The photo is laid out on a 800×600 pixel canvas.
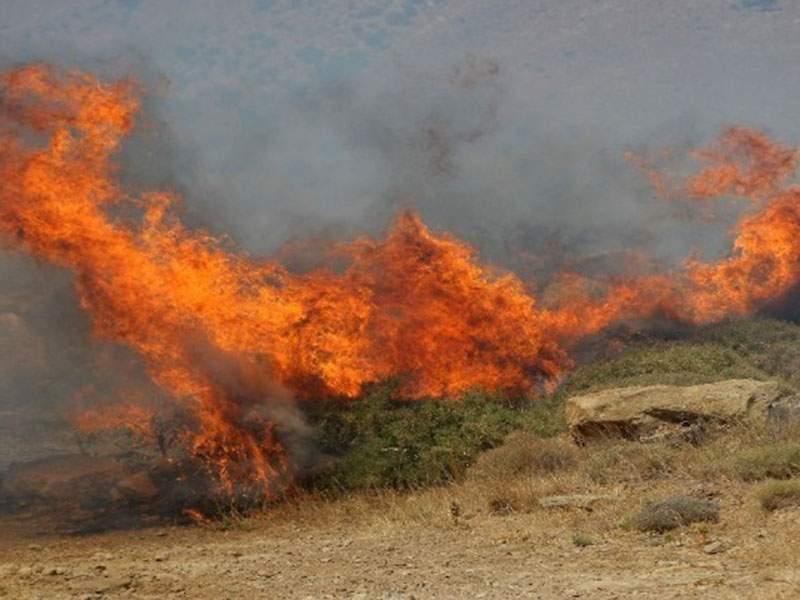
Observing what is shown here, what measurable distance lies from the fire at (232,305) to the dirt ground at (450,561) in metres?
5.30

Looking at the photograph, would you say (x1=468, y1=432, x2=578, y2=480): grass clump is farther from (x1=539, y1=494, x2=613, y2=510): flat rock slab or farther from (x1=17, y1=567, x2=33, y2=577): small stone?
(x1=17, y1=567, x2=33, y2=577): small stone

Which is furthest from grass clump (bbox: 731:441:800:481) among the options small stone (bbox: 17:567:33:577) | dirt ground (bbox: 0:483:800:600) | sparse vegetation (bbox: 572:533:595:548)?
small stone (bbox: 17:567:33:577)

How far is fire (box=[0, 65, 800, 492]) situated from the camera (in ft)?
65.1

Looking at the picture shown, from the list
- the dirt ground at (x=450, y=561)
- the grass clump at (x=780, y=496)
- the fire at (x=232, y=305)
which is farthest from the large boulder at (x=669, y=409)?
the grass clump at (x=780, y=496)

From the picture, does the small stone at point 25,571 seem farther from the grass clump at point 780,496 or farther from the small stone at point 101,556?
the grass clump at point 780,496

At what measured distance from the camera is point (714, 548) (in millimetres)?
9625

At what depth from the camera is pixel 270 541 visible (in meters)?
13.8

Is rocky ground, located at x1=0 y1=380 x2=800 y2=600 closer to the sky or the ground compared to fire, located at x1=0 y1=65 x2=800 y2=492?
closer to the ground

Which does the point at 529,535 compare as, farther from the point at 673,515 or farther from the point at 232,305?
the point at 232,305

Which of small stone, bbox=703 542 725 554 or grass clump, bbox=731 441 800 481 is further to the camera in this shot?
grass clump, bbox=731 441 800 481

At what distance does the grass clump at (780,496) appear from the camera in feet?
36.6

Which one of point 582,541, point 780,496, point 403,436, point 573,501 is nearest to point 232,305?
point 403,436

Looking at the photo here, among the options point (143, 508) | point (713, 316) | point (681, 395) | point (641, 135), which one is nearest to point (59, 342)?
point (143, 508)

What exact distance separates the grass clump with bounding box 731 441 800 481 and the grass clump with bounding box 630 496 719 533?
87.8 inches
